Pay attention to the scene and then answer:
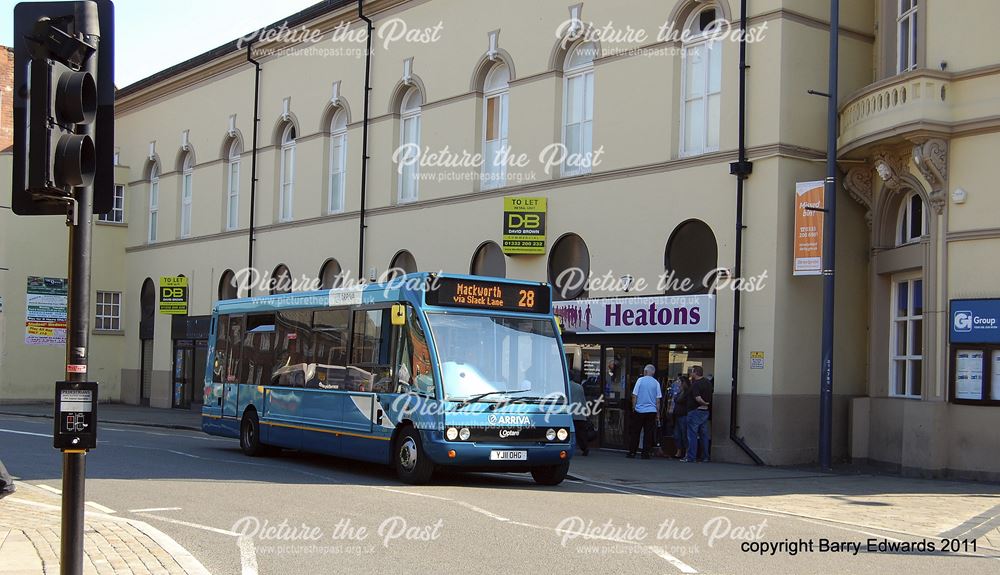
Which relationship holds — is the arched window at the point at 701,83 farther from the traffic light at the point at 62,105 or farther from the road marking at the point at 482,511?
the traffic light at the point at 62,105

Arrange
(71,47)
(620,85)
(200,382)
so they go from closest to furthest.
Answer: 1. (71,47)
2. (620,85)
3. (200,382)

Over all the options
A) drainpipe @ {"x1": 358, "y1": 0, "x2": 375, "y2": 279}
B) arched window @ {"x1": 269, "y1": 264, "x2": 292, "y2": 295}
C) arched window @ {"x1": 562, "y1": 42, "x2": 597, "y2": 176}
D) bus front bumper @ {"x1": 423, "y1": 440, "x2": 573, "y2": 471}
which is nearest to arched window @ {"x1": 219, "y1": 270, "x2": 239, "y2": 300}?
arched window @ {"x1": 269, "y1": 264, "x2": 292, "y2": 295}

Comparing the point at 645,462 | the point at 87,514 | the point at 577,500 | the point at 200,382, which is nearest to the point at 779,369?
the point at 645,462

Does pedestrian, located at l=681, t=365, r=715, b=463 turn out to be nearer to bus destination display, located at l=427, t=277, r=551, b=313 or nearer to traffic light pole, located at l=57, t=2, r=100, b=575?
bus destination display, located at l=427, t=277, r=551, b=313

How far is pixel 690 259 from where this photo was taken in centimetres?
2261

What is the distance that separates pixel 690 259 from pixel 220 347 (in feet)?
29.9

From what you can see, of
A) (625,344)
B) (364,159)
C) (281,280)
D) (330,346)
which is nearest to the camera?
(330,346)

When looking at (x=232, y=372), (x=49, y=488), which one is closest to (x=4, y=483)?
(x=49, y=488)

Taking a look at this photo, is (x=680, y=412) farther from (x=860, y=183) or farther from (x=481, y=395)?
(x=481, y=395)

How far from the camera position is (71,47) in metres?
6.33

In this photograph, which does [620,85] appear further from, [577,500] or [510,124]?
[577,500]

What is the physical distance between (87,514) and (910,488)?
11.4 metres

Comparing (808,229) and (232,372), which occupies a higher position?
(808,229)

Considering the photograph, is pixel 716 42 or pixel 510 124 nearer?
pixel 716 42
